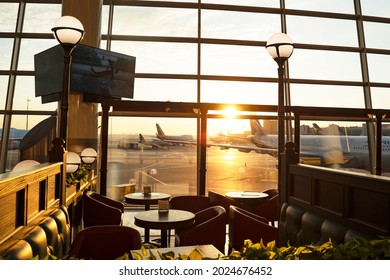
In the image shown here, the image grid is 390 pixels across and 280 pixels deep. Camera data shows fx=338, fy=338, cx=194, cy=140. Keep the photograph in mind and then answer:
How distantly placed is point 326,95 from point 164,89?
3560 mm

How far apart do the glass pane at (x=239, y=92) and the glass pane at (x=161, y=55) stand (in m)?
0.54

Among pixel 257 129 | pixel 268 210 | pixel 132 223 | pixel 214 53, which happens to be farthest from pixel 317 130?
pixel 257 129

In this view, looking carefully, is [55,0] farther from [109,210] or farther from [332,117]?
[332,117]

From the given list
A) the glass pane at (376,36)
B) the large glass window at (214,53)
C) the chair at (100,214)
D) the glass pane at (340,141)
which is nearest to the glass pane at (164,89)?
the large glass window at (214,53)

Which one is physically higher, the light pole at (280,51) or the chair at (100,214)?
the light pole at (280,51)

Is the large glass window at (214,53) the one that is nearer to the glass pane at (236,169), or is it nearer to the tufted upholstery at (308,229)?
the glass pane at (236,169)

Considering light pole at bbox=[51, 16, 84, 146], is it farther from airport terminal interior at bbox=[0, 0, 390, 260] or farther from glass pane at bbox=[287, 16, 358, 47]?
glass pane at bbox=[287, 16, 358, 47]

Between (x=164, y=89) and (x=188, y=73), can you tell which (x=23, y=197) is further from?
(x=188, y=73)

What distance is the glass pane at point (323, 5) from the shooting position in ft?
25.6

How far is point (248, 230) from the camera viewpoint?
3904mm

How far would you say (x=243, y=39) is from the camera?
7.54 meters

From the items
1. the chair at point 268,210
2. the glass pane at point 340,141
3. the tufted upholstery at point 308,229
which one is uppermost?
the glass pane at point 340,141

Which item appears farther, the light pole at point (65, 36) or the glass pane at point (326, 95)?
the glass pane at point (326, 95)
